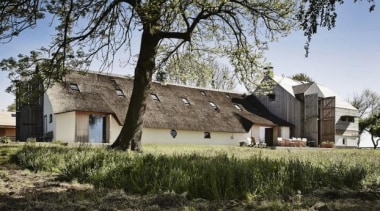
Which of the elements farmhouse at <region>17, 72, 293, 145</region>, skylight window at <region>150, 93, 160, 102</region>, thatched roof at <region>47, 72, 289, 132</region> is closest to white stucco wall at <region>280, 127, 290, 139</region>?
farmhouse at <region>17, 72, 293, 145</region>

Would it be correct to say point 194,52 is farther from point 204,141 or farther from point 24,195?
point 204,141

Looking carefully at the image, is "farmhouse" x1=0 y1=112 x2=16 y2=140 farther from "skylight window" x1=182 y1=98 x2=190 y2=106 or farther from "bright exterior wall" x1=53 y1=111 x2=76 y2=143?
"skylight window" x1=182 y1=98 x2=190 y2=106

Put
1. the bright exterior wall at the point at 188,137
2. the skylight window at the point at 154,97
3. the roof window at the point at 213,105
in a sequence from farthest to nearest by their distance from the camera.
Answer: the roof window at the point at 213,105, the skylight window at the point at 154,97, the bright exterior wall at the point at 188,137

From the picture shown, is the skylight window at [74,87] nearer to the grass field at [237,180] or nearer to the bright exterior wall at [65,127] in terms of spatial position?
the bright exterior wall at [65,127]

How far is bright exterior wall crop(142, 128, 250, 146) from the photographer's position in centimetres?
3100

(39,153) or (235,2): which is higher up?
(235,2)

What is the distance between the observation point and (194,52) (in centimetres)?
1869

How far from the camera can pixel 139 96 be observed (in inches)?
588

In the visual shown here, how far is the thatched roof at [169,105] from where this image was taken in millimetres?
28219

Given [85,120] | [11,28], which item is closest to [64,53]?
[11,28]

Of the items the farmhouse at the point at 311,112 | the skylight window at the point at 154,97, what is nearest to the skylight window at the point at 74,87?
the skylight window at the point at 154,97

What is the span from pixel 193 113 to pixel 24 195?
28187 mm

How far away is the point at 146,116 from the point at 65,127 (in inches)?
245

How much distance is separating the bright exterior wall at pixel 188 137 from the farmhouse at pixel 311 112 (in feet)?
20.0
